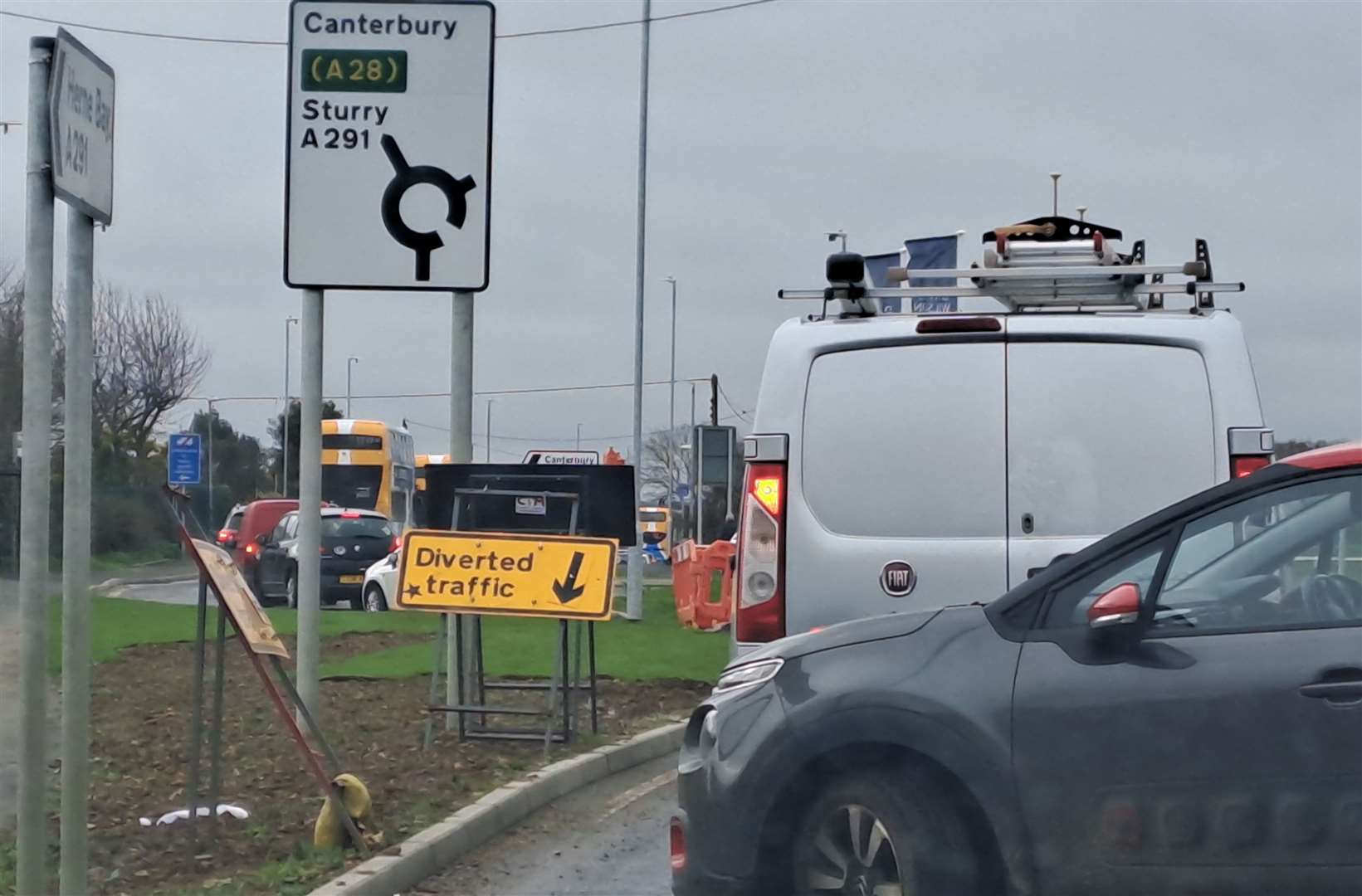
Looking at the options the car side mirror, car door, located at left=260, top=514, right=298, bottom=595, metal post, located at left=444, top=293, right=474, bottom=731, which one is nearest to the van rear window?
the car side mirror

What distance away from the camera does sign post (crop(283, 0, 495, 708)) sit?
8.64 metres

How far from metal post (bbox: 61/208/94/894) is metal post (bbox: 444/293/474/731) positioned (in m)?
4.86

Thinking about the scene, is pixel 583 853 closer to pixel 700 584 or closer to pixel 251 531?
pixel 700 584

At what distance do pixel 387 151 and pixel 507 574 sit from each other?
100 inches

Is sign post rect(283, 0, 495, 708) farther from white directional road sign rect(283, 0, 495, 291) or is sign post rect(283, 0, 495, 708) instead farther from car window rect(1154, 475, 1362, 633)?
car window rect(1154, 475, 1362, 633)

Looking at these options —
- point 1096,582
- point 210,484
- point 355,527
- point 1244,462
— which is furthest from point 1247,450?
point 210,484

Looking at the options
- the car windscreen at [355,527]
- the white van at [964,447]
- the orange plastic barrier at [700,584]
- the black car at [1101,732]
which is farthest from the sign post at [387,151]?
the car windscreen at [355,527]

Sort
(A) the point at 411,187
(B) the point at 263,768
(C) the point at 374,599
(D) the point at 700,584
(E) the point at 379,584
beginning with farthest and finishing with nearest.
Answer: (C) the point at 374,599 < (E) the point at 379,584 < (D) the point at 700,584 < (B) the point at 263,768 < (A) the point at 411,187

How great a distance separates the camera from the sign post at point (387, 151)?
28.3ft

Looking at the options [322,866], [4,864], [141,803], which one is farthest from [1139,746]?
[141,803]

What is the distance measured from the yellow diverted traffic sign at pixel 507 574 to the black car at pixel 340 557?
19.4 metres

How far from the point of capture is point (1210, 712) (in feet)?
15.3

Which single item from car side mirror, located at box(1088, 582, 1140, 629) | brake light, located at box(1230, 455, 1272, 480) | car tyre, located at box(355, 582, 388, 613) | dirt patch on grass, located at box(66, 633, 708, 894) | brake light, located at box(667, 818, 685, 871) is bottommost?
car tyre, located at box(355, 582, 388, 613)

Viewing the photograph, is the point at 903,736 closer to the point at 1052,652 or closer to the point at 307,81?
the point at 1052,652
